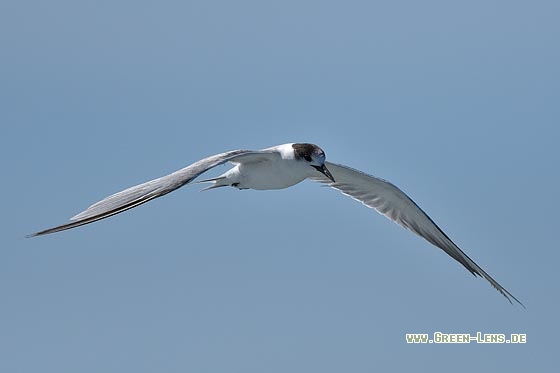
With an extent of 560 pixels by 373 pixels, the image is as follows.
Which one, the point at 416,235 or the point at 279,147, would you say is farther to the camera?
the point at 416,235

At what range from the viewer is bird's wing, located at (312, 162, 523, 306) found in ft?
61.3

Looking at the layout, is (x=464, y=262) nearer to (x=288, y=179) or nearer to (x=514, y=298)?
(x=514, y=298)

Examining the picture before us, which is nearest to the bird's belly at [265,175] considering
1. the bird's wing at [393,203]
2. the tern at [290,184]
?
the tern at [290,184]

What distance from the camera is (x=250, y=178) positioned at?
16.5 meters

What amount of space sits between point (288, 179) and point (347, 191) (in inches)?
134

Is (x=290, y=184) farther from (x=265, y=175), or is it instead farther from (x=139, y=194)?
A: (x=139, y=194)

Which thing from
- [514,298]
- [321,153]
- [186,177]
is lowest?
[514,298]

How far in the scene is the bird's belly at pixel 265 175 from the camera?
16.5 m

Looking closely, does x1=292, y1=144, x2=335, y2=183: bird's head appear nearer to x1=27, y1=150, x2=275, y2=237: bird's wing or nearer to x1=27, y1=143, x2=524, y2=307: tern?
x1=27, y1=143, x2=524, y2=307: tern

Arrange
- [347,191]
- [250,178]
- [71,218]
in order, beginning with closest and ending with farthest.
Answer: [71,218]
[250,178]
[347,191]

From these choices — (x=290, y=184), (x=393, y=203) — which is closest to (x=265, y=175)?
(x=290, y=184)

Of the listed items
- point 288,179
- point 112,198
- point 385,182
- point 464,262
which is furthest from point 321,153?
point 112,198

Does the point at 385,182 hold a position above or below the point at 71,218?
above

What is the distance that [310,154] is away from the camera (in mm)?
16516
